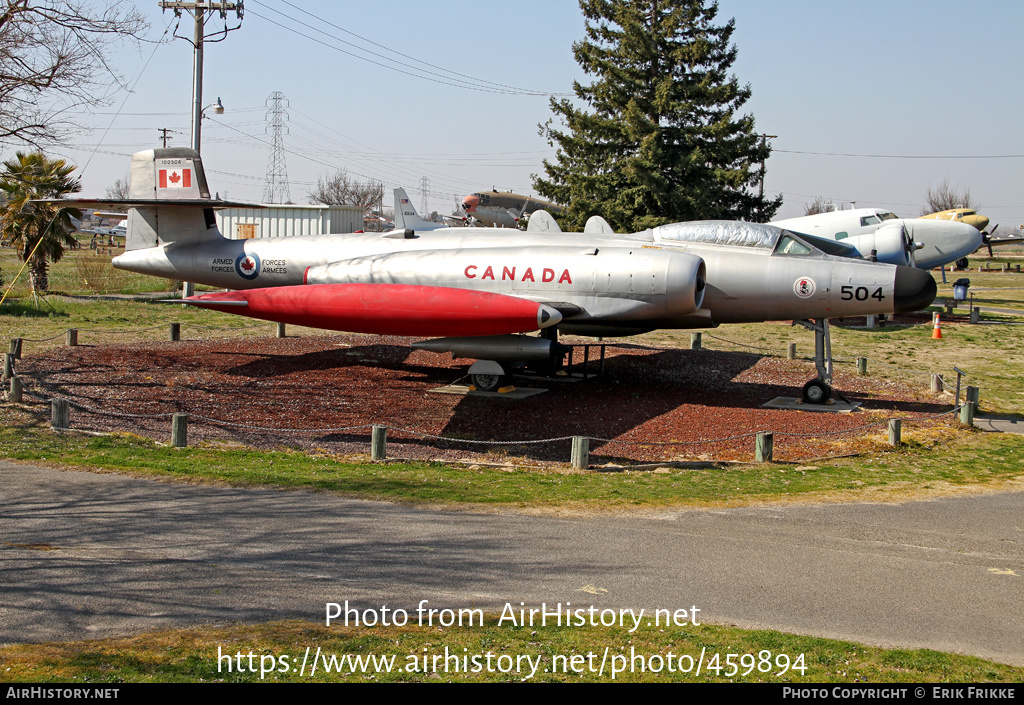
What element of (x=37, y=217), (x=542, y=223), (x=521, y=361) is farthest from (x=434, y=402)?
(x=37, y=217)

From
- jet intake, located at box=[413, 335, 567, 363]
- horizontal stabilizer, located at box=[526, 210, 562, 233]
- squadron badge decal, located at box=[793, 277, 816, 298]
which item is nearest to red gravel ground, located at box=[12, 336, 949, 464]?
jet intake, located at box=[413, 335, 567, 363]

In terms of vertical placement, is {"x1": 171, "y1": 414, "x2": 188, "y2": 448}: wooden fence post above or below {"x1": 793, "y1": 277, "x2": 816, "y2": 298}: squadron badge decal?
below

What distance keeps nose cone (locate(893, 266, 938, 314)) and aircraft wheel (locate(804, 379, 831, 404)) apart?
197 centimetres

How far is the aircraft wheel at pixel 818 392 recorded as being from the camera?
51.3 feet

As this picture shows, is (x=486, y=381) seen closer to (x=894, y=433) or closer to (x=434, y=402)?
(x=434, y=402)

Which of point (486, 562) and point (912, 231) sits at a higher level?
point (912, 231)

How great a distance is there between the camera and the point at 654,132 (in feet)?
118

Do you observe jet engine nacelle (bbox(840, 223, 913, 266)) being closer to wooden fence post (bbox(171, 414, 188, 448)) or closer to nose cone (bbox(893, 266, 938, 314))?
nose cone (bbox(893, 266, 938, 314))

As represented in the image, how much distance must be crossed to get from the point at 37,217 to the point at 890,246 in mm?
29153

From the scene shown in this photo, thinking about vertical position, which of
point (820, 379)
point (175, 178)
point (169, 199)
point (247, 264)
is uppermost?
point (175, 178)

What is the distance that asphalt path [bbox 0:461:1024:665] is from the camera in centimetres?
640

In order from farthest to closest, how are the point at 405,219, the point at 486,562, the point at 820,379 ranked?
1. the point at 405,219
2. the point at 820,379
3. the point at 486,562

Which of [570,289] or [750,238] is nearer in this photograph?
[570,289]

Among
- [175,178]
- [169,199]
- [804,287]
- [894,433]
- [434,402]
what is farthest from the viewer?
[175,178]
